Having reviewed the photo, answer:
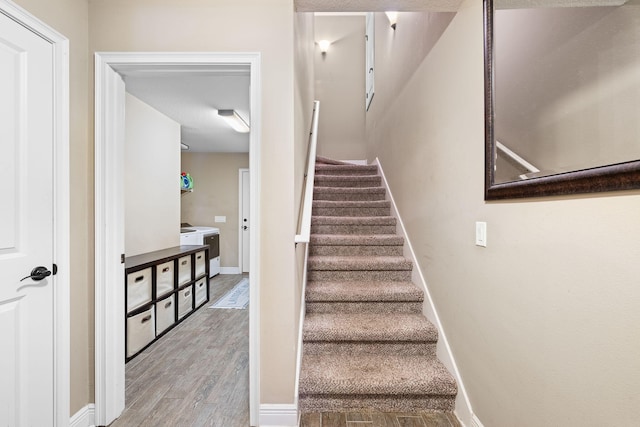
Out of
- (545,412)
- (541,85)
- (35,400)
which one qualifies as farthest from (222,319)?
(541,85)

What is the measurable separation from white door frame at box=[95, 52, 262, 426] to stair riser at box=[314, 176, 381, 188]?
2.08 meters

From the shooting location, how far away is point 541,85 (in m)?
1.06

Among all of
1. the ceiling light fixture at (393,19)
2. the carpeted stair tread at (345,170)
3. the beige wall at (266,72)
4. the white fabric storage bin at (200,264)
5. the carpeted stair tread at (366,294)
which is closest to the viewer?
the beige wall at (266,72)

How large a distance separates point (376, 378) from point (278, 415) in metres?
0.59

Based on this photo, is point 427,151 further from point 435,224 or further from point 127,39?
point 127,39

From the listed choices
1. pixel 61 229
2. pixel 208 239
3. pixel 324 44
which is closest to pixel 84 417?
pixel 61 229

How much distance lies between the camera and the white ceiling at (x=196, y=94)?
1617mm

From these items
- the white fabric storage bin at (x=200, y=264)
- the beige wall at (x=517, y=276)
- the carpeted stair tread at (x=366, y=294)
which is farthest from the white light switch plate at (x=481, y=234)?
the white fabric storage bin at (x=200, y=264)

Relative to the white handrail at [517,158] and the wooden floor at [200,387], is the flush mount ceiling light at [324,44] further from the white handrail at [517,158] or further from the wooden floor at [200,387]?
the wooden floor at [200,387]

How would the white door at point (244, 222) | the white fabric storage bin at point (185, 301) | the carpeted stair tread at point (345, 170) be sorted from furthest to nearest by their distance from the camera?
the white door at point (244, 222), the carpeted stair tread at point (345, 170), the white fabric storage bin at point (185, 301)

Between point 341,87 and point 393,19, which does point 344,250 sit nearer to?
point 393,19

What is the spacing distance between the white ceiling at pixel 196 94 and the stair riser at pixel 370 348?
70.1 inches

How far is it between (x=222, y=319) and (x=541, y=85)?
10.9ft

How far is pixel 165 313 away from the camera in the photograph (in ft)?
9.26
